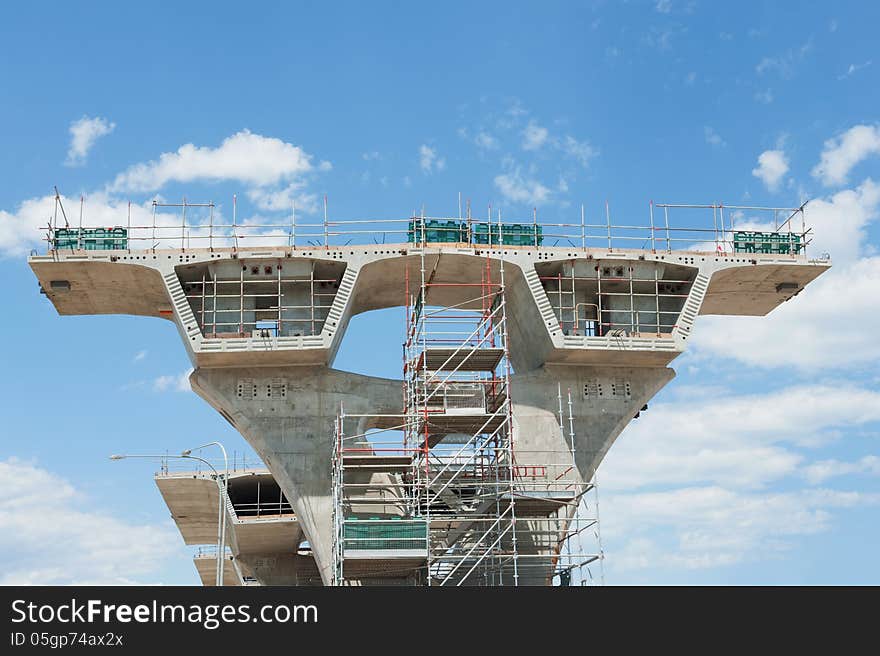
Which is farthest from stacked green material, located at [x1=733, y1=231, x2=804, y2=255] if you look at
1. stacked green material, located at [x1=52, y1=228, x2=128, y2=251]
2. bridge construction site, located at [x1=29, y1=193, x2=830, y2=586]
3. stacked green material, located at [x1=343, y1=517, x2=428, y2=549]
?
stacked green material, located at [x1=52, y1=228, x2=128, y2=251]

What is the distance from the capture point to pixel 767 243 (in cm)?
5544

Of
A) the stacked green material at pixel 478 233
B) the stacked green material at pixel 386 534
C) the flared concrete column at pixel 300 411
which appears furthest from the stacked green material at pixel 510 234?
the stacked green material at pixel 386 534

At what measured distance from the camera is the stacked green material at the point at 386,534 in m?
47.8

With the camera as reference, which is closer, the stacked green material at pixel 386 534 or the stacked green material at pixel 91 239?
the stacked green material at pixel 386 534

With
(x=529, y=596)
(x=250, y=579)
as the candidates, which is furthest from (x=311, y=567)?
(x=529, y=596)

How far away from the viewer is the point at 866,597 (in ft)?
101

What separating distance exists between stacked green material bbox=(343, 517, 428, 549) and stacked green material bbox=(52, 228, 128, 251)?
15.1 metres

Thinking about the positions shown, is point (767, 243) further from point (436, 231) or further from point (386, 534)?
point (386, 534)

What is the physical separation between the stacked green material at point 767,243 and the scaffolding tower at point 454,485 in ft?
34.7

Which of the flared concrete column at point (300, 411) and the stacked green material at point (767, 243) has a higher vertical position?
the stacked green material at point (767, 243)

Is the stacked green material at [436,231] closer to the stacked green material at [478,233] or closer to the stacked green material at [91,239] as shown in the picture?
the stacked green material at [478,233]

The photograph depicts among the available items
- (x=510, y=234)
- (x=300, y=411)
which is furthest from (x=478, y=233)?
(x=300, y=411)

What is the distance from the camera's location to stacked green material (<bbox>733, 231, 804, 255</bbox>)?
55.4 m

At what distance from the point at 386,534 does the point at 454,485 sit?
14.2 feet
